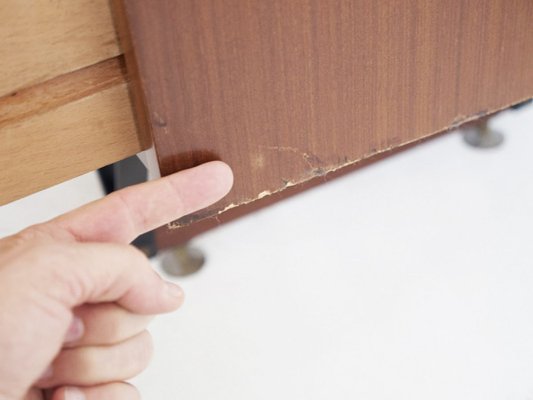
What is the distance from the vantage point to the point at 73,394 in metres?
0.45

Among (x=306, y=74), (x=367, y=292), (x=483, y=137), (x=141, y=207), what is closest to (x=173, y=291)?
(x=141, y=207)

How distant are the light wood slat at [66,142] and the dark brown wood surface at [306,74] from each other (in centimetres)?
2

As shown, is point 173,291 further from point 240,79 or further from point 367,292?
point 367,292

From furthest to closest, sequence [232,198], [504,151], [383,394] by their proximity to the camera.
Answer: [504,151]
[383,394]
[232,198]

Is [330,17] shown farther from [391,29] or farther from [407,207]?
[407,207]

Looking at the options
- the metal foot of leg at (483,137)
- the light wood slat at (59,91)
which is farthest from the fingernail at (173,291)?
the metal foot of leg at (483,137)

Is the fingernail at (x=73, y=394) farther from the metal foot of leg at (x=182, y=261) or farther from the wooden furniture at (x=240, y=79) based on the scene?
the metal foot of leg at (x=182, y=261)

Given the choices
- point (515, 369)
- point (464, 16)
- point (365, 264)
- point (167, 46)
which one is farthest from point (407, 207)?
point (167, 46)

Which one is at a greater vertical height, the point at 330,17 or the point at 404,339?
the point at 330,17

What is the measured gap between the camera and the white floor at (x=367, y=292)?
0.64 metres

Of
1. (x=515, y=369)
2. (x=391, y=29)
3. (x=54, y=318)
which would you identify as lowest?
(x=515, y=369)

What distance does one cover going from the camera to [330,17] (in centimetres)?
42

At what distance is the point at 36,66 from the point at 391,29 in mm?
224

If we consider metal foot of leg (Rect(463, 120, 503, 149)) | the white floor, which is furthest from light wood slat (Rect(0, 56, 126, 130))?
metal foot of leg (Rect(463, 120, 503, 149))
